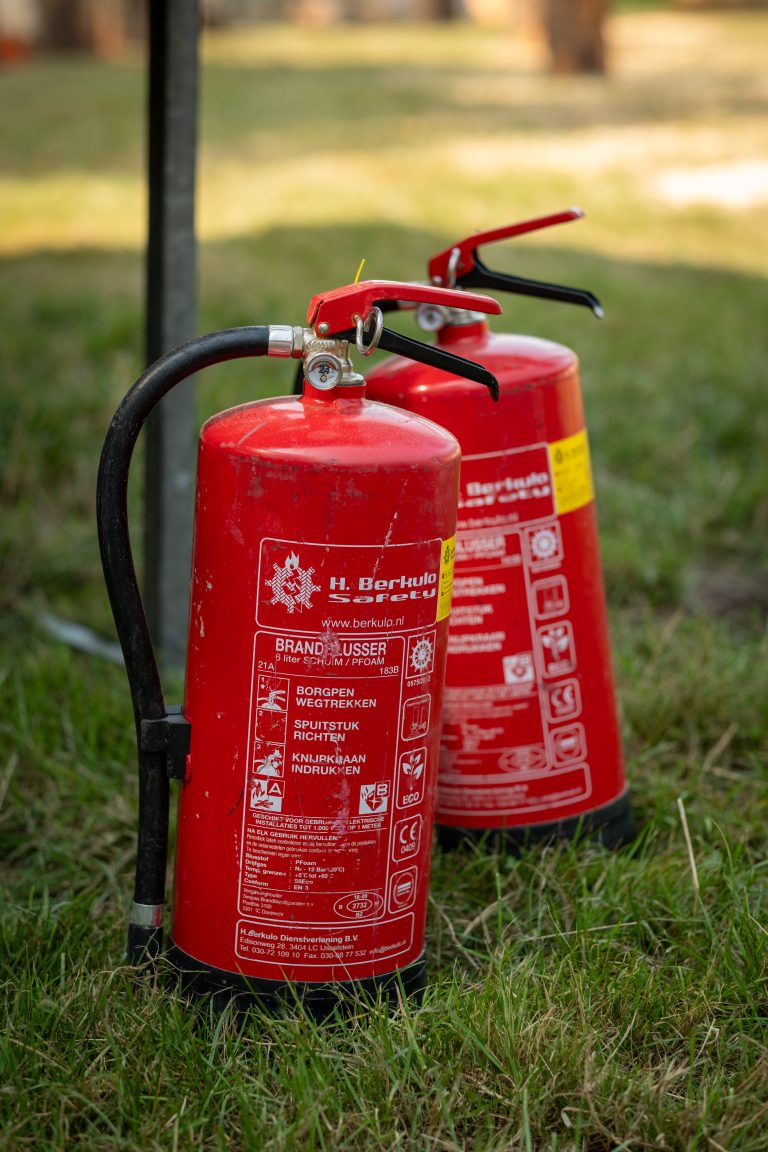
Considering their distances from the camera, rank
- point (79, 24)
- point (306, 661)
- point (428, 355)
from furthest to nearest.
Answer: point (79, 24)
point (428, 355)
point (306, 661)

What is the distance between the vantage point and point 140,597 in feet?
5.25

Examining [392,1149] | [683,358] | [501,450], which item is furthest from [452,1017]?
[683,358]

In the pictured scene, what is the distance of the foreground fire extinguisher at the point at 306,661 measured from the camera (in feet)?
4.91

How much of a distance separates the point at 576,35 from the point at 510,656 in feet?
40.0

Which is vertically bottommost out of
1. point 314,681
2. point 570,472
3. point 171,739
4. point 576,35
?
point 171,739

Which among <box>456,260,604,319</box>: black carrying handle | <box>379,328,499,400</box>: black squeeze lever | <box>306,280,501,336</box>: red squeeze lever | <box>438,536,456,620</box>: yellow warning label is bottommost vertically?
<box>438,536,456,620</box>: yellow warning label

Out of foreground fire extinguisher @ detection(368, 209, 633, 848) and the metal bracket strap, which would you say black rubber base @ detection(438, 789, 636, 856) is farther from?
the metal bracket strap

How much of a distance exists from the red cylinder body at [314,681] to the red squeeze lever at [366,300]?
0.09 m

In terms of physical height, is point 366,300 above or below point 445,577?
above

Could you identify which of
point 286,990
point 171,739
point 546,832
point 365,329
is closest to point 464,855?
point 546,832

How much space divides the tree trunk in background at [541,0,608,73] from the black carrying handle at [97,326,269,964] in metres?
12.2

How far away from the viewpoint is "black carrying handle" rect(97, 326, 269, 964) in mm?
1561

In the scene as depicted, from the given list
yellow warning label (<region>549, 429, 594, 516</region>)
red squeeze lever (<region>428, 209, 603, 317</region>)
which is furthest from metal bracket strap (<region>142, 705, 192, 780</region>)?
red squeeze lever (<region>428, 209, 603, 317</region>)

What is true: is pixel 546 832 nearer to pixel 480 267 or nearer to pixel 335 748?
pixel 335 748
